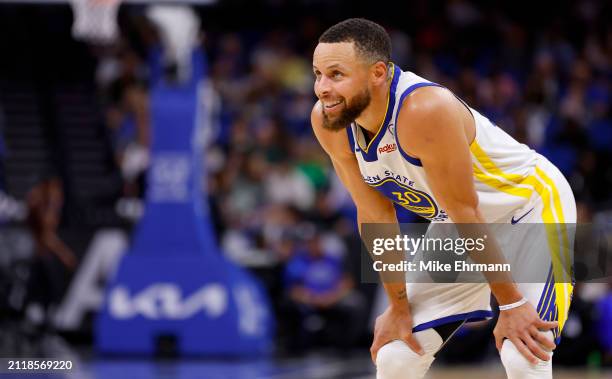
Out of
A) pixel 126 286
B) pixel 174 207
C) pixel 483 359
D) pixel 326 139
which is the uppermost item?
pixel 326 139

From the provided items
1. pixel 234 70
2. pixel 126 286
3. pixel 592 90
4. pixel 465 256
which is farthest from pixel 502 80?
pixel 465 256

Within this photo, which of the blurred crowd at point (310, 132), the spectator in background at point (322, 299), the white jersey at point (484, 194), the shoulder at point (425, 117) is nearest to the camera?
the shoulder at point (425, 117)

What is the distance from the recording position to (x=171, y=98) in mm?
10430

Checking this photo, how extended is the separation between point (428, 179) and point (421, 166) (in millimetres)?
67

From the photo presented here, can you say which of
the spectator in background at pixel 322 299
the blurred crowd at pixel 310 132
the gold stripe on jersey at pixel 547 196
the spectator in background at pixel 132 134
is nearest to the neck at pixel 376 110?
the gold stripe on jersey at pixel 547 196

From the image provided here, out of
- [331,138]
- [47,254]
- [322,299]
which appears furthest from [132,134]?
[331,138]

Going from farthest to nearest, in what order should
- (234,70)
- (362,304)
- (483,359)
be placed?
(234,70) → (362,304) → (483,359)

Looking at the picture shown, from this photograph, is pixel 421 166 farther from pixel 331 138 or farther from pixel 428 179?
pixel 331 138

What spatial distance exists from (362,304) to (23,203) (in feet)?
17.2

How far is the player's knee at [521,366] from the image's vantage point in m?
4.19

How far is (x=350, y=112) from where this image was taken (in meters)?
4.20

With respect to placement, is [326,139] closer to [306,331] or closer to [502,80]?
[306,331]

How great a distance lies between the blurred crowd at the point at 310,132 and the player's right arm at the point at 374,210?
5.31 metres

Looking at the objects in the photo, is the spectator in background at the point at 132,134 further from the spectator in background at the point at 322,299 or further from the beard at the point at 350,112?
the beard at the point at 350,112
